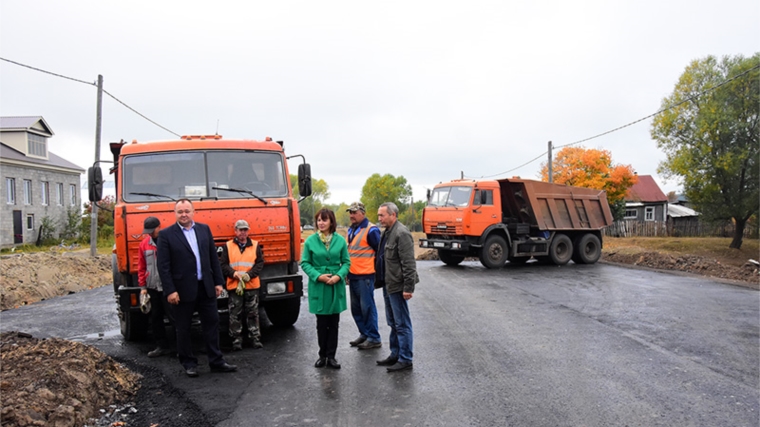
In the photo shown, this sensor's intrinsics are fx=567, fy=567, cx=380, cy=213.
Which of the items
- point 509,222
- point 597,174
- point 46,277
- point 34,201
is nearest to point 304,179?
point 46,277

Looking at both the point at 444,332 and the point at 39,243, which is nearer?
the point at 444,332

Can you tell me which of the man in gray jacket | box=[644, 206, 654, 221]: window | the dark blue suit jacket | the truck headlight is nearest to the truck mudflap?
the truck headlight

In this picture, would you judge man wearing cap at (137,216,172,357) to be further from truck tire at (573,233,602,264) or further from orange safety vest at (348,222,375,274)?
truck tire at (573,233,602,264)

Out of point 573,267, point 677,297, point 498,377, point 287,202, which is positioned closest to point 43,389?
Answer: point 287,202

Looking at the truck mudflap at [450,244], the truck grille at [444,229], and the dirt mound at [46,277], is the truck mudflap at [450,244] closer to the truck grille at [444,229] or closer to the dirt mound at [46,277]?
the truck grille at [444,229]

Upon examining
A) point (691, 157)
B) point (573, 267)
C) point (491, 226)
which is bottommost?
point (573, 267)

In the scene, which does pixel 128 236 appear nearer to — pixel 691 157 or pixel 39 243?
pixel 39 243

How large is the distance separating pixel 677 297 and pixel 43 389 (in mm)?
10705

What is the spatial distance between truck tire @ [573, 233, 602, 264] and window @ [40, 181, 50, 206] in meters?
29.5

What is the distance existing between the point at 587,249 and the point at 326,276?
52.5ft

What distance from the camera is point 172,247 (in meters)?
5.48

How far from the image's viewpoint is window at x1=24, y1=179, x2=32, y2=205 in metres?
31.2

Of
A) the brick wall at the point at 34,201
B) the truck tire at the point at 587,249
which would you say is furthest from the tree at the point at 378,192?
the truck tire at the point at 587,249

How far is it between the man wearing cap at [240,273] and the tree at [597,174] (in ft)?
135
